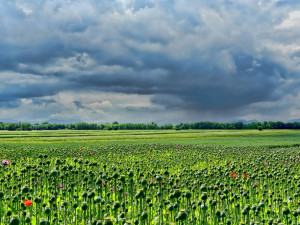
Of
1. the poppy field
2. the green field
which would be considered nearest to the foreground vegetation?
the green field

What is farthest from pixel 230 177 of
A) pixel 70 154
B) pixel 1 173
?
pixel 70 154

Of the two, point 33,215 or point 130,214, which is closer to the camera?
point 130,214

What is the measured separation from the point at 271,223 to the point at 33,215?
685 cm

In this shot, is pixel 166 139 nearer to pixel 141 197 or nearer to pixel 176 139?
pixel 176 139

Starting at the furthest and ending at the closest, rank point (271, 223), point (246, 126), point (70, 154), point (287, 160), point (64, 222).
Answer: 1. point (246, 126)
2. point (70, 154)
3. point (287, 160)
4. point (64, 222)
5. point (271, 223)

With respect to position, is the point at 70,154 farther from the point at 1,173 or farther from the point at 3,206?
the point at 3,206

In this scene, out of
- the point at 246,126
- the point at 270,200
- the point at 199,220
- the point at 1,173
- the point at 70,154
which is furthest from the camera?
the point at 246,126

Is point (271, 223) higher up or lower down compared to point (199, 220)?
higher up

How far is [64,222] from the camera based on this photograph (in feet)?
23.9

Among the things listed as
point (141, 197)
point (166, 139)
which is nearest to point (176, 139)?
point (166, 139)

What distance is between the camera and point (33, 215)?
852 centimetres

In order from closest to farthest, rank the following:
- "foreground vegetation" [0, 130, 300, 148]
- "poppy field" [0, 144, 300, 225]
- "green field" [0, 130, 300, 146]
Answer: "poppy field" [0, 144, 300, 225]
"foreground vegetation" [0, 130, 300, 148]
"green field" [0, 130, 300, 146]

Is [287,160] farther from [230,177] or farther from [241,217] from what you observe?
[241,217]

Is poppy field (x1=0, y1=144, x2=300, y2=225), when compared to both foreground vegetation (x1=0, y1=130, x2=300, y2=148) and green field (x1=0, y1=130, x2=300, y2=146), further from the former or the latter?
green field (x1=0, y1=130, x2=300, y2=146)
